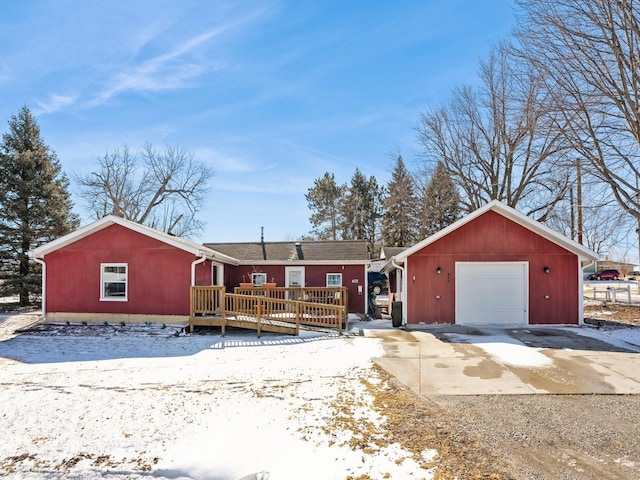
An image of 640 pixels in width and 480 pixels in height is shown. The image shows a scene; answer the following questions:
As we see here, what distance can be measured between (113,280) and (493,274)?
491 inches

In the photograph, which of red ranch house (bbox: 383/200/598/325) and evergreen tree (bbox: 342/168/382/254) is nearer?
red ranch house (bbox: 383/200/598/325)

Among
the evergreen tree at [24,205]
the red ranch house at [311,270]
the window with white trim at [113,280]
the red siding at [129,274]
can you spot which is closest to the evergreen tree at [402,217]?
the red ranch house at [311,270]

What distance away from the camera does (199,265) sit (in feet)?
47.6

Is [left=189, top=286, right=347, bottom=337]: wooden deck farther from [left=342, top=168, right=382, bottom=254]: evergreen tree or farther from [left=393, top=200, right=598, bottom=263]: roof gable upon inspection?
[left=342, top=168, right=382, bottom=254]: evergreen tree

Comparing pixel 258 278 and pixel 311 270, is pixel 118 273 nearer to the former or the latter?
pixel 258 278

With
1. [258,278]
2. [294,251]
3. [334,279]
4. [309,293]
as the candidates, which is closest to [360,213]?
[294,251]

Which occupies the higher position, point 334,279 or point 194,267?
point 194,267

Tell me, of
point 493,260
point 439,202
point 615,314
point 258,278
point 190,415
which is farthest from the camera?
point 439,202

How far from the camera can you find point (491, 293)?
45.0 ft

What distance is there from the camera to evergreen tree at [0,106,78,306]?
19.6m

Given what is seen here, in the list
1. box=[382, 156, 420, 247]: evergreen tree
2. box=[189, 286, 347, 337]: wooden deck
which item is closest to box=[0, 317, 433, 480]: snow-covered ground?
box=[189, 286, 347, 337]: wooden deck

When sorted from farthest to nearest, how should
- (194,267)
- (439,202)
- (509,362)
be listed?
(439,202), (194,267), (509,362)

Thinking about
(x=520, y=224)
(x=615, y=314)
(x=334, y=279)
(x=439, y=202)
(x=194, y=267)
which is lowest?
(x=615, y=314)

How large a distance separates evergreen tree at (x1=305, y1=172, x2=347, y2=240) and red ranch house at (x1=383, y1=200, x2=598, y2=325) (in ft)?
92.1
